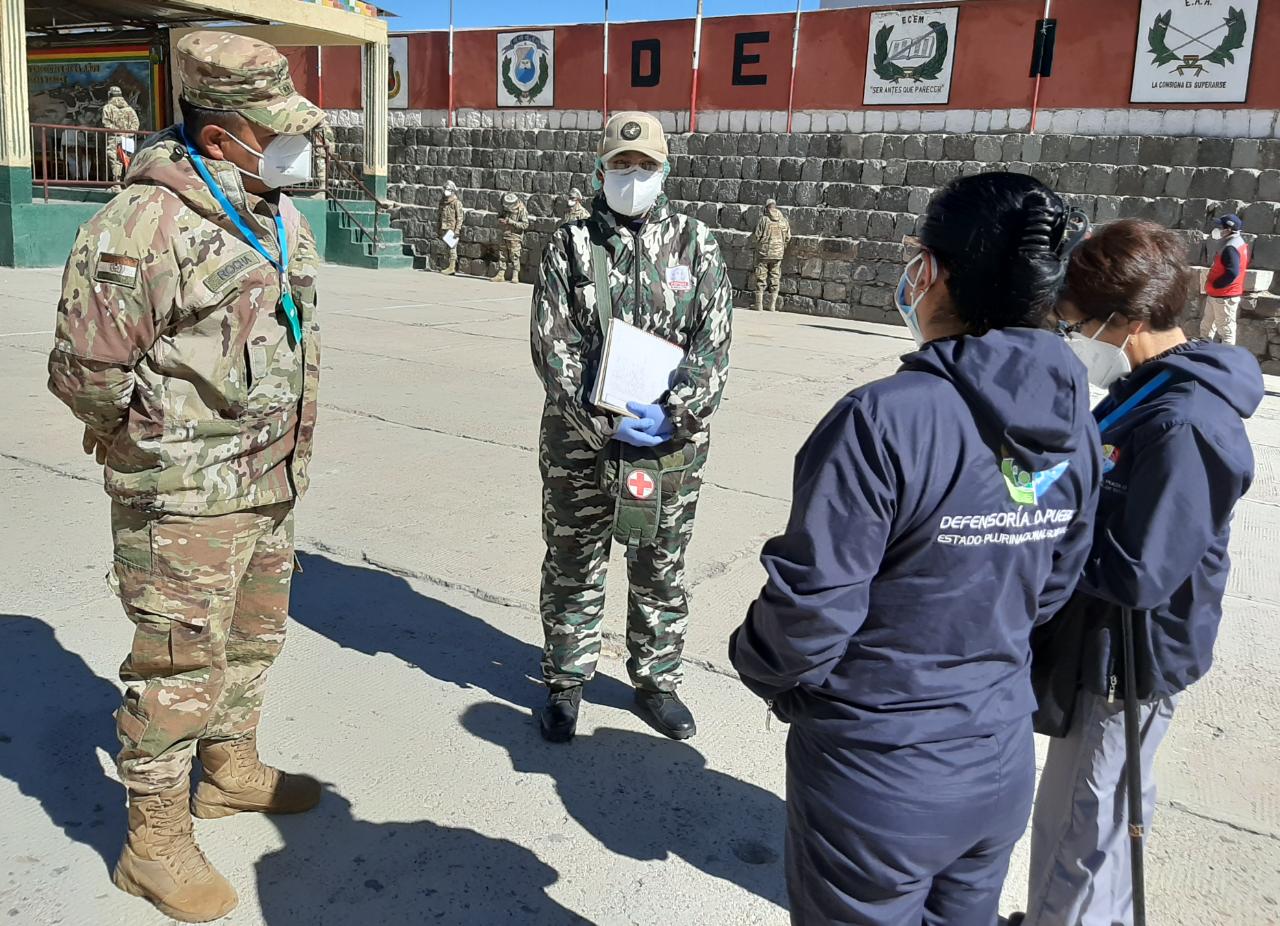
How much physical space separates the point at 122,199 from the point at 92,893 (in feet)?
4.83

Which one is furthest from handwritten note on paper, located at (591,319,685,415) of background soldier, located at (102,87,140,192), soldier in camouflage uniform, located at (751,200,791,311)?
background soldier, located at (102,87,140,192)

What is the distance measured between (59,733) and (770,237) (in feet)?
42.7

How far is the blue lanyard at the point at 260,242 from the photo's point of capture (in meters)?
2.08

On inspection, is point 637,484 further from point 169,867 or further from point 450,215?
point 450,215

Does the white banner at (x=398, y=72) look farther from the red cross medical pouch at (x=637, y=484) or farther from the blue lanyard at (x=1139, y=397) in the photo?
the blue lanyard at (x=1139, y=397)

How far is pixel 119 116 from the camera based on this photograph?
57.6 feet

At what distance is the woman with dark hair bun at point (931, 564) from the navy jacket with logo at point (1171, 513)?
299 mm

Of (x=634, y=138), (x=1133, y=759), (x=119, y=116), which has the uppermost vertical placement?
(x=119, y=116)

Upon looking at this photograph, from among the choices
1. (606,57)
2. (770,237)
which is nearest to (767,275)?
(770,237)

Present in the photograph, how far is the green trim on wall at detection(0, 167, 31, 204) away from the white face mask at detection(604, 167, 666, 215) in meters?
13.5

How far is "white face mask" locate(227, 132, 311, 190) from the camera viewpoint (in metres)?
2.15

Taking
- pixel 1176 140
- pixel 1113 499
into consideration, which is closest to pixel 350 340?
pixel 1113 499

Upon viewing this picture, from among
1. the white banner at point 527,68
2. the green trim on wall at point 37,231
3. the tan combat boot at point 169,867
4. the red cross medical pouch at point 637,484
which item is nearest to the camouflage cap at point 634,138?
the red cross medical pouch at point 637,484

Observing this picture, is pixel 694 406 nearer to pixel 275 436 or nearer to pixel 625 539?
pixel 625 539
